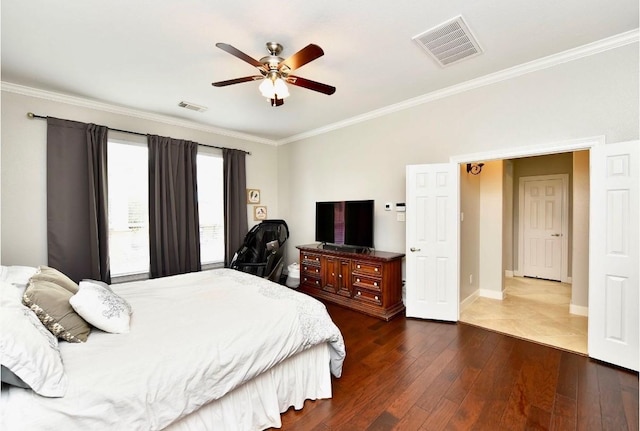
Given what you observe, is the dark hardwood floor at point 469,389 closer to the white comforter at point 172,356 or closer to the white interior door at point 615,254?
the white interior door at point 615,254

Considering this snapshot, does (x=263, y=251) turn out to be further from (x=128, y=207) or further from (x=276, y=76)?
(x=276, y=76)

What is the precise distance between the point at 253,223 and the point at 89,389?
406 cm

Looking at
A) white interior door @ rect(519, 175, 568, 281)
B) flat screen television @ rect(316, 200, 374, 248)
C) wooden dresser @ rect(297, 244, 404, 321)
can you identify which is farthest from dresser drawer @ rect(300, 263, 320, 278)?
white interior door @ rect(519, 175, 568, 281)

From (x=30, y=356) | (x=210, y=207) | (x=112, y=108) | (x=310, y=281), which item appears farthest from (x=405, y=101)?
(x=30, y=356)

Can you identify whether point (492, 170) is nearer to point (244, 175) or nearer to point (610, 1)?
point (610, 1)

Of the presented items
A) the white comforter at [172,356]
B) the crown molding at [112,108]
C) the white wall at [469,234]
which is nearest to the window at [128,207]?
the crown molding at [112,108]

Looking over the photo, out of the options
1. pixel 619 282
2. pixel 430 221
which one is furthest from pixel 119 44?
pixel 619 282

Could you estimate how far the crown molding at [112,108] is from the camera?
3.13 metres

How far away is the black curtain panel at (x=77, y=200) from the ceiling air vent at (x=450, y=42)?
3828mm

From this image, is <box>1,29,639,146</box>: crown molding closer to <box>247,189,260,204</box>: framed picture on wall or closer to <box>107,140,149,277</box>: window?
<box>107,140,149,277</box>: window

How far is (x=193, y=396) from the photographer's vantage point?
54.1 inches

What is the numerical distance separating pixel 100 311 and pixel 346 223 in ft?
10.0

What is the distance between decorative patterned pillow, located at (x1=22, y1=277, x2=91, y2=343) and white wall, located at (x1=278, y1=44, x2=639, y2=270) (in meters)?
3.35

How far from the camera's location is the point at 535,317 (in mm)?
3451
